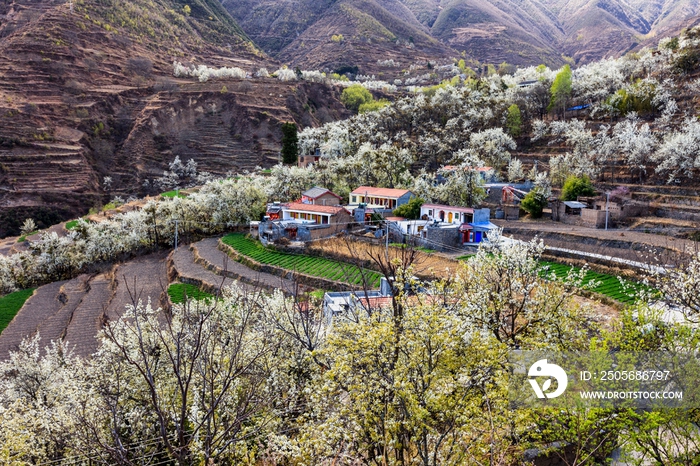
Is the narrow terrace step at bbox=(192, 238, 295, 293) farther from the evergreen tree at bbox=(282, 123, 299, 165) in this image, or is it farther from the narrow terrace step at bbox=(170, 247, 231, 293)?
the evergreen tree at bbox=(282, 123, 299, 165)

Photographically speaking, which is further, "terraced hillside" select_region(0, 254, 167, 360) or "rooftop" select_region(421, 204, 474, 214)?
"rooftop" select_region(421, 204, 474, 214)

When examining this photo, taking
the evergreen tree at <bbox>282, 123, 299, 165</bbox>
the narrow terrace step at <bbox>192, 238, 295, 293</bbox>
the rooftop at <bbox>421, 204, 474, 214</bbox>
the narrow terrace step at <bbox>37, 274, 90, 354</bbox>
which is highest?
the evergreen tree at <bbox>282, 123, 299, 165</bbox>

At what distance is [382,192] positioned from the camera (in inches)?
2147

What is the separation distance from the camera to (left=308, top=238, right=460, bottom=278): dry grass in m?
34.4

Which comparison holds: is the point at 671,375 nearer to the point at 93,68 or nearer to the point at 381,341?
the point at 381,341

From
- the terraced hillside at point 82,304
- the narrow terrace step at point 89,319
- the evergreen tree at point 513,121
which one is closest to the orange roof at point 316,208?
the terraced hillside at point 82,304

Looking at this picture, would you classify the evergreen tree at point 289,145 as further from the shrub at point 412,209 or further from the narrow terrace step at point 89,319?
the narrow terrace step at point 89,319

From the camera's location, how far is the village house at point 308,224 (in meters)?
46.9

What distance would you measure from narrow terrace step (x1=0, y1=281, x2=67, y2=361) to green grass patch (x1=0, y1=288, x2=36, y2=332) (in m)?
0.41

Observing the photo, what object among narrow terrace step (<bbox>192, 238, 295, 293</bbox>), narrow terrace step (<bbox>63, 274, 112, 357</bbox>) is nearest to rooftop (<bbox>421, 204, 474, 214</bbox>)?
narrow terrace step (<bbox>192, 238, 295, 293</bbox>)

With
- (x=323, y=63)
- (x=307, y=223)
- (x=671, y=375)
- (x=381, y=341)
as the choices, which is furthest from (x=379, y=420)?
(x=323, y=63)

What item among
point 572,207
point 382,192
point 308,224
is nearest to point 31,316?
point 308,224

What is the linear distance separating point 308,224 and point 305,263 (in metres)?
7.73

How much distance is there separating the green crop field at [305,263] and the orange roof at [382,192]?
14005 millimetres
